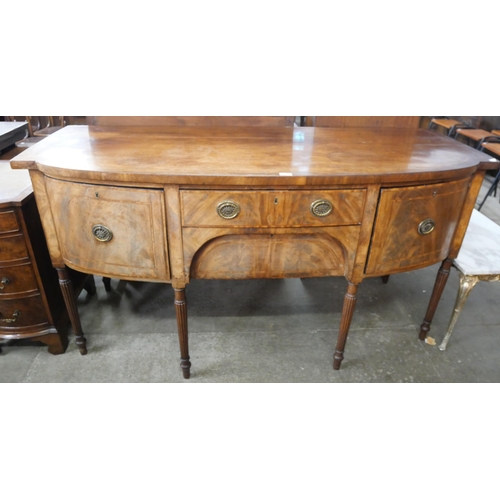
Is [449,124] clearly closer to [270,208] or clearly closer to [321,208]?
[321,208]

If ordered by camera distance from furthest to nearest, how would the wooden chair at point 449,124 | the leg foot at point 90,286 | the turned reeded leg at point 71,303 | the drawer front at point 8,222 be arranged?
the wooden chair at point 449,124
the leg foot at point 90,286
the turned reeded leg at point 71,303
the drawer front at point 8,222

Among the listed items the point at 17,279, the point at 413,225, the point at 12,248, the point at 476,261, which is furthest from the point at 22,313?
the point at 476,261

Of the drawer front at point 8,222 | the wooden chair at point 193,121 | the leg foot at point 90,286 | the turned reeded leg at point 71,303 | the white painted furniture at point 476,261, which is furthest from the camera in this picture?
the leg foot at point 90,286

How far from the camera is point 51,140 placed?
5.14 feet

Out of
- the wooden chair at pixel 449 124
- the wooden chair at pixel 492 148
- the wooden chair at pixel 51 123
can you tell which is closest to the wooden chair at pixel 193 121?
the wooden chair at pixel 51 123

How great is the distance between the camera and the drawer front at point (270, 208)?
130 centimetres

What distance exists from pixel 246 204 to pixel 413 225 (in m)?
0.64

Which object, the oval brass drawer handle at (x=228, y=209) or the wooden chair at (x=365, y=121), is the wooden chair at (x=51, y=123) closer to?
the wooden chair at (x=365, y=121)

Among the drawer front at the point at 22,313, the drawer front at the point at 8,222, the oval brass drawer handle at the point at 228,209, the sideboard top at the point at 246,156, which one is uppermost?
the sideboard top at the point at 246,156

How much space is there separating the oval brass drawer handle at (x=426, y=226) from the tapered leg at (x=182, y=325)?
3.09 ft

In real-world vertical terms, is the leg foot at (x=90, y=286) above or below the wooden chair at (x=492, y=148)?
below

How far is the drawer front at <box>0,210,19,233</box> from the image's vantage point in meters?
1.51

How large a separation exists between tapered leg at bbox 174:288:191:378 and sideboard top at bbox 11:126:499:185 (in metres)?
0.50
